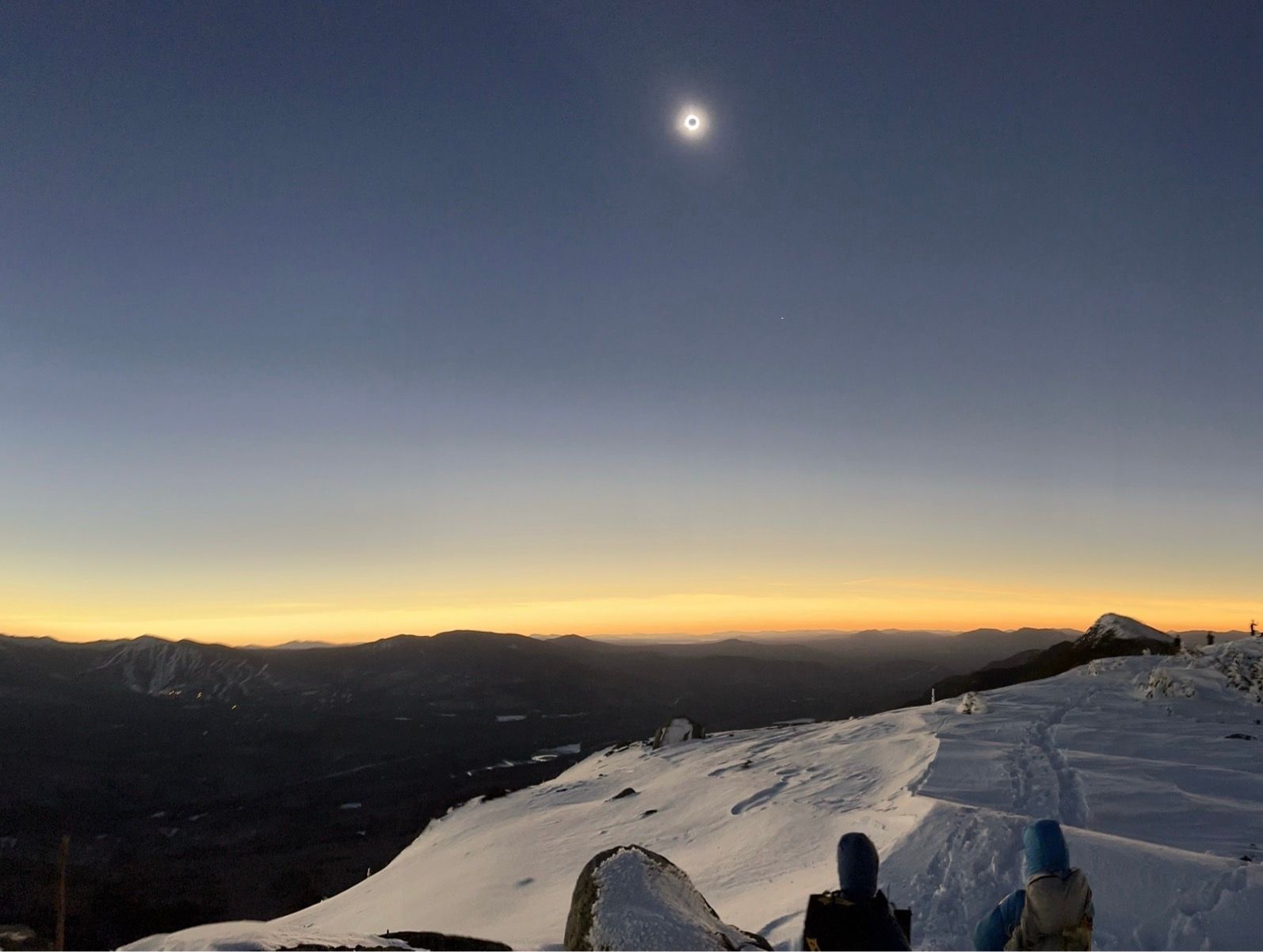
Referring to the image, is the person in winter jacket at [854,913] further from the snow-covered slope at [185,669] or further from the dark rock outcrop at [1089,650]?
the snow-covered slope at [185,669]

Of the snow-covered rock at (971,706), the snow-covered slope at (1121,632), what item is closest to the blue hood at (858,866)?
the snow-covered rock at (971,706)

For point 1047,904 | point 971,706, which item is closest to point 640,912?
point 1047,904

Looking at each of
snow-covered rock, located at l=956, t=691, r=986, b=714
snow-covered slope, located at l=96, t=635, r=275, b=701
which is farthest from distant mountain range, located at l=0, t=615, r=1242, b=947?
snow-covered rock, located at l=956, t=691, r=986, b=714

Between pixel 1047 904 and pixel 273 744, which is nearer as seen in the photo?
pixel 1047 904

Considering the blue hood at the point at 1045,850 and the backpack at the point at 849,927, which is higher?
the blue hood at the point at 1045,850

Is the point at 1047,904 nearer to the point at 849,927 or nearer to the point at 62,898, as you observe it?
the point at 849,927
